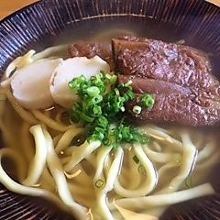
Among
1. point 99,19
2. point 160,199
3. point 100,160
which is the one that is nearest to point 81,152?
point 100,160

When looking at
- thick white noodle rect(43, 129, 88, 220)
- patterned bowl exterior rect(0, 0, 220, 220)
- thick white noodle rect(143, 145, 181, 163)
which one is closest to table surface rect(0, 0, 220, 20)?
patterned bowl exterior rect(0, 0, 220, 220)

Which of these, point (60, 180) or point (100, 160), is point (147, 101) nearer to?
point (100, 160)

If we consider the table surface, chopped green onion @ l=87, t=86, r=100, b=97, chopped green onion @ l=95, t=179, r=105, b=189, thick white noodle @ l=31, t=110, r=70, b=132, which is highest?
chopped green onion @ l=87, t=86, r=100, b=97

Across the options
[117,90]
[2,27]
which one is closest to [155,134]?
[117,90]

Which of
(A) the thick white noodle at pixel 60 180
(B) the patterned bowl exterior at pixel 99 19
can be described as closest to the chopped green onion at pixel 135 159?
(A) the thick white noodle at pixel 60 180

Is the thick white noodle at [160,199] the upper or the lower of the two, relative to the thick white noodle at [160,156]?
lower

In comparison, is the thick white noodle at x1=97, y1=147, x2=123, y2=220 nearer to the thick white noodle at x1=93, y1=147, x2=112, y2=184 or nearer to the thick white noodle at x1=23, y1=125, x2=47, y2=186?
the thick white noodle at x1=93, y1=147, x2=112, y2=184

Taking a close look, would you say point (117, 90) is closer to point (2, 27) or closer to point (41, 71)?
point (41, 71)

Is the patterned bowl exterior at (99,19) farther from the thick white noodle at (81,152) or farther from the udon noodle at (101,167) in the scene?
the thick white noodle at (81,152)
